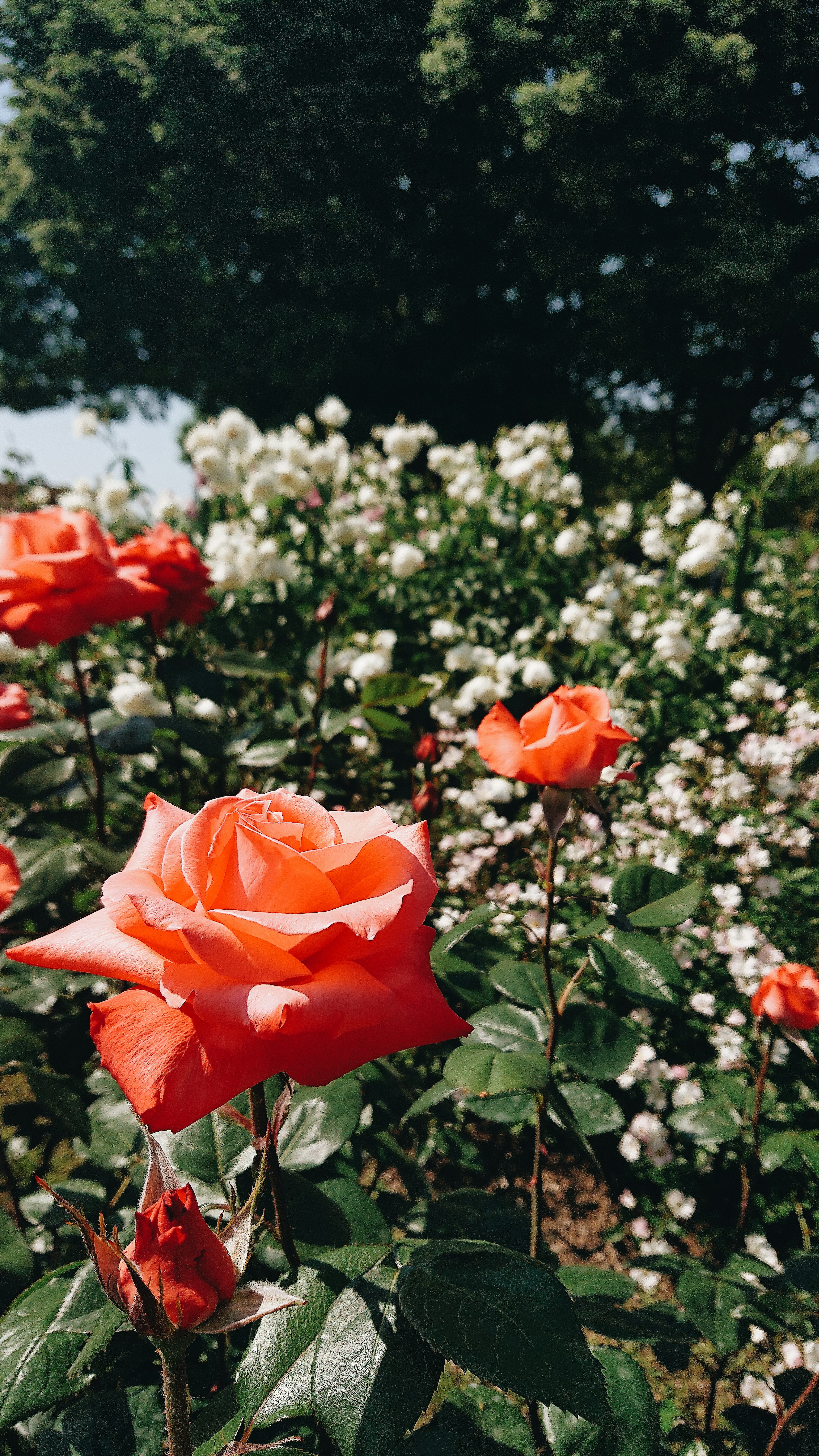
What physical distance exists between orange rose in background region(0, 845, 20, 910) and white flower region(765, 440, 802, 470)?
279 centimetres

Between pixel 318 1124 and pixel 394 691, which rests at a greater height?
pixel 394 691

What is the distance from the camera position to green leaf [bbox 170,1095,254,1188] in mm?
589

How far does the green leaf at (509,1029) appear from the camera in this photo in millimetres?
763

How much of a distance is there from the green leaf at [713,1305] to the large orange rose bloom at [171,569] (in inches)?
49.0

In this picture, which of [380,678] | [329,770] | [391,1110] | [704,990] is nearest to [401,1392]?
[391,1110]

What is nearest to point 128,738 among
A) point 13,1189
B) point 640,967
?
point 13,1189

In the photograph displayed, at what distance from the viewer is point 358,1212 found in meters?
0.67

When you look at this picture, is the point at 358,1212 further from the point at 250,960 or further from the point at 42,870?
the point at 42,870

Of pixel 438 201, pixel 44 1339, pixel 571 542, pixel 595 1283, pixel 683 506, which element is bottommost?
pixel 595 1283

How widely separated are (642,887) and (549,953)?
161 mm

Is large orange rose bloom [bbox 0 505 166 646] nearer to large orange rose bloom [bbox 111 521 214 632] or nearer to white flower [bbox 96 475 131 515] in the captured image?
large orange rose bloom [bbox 111 521 214 632]

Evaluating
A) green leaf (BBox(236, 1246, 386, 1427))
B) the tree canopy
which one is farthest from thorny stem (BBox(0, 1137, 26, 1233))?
the tree canopy

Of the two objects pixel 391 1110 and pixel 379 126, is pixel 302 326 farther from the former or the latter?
pixel 391 1110

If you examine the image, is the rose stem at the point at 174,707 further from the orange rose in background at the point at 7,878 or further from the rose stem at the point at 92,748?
the orange rose in background at the point at 7,878
